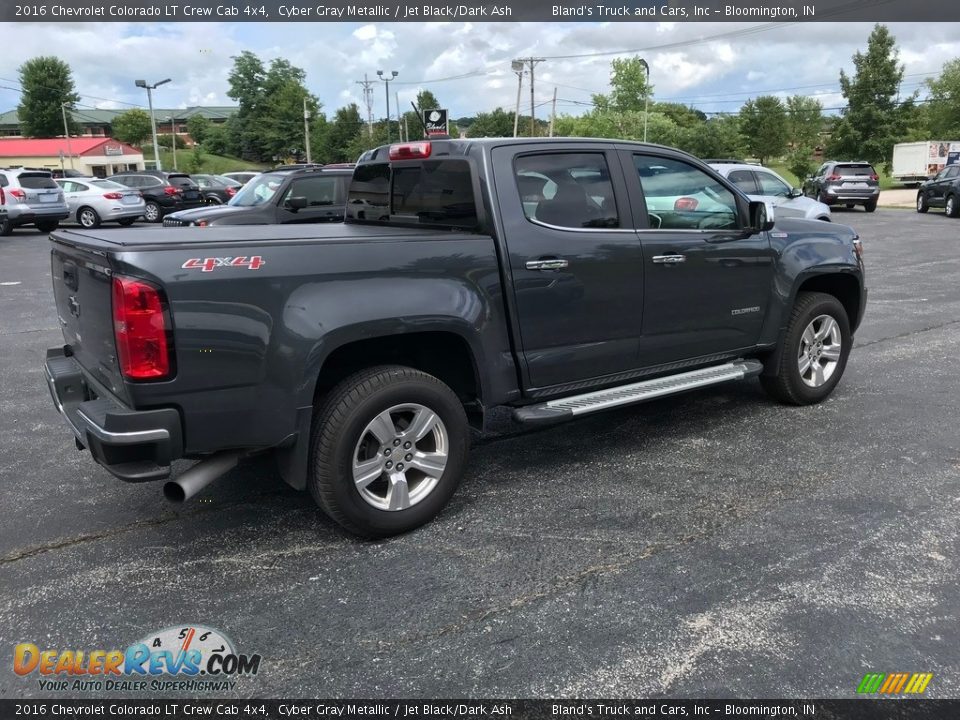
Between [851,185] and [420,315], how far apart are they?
91.1 ft

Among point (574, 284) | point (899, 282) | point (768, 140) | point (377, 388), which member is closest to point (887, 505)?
point (574, 284)

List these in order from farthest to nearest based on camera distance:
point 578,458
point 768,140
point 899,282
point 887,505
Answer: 1. point 768,140
2. point 899,282
3. point 578,458
4. point 887,505

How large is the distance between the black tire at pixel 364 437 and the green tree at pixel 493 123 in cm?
9180

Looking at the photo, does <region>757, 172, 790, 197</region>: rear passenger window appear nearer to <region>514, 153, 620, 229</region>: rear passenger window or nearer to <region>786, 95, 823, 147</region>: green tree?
<region>514, 153, 620, 229</region>: rear passenger window

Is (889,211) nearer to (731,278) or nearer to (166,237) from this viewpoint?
(731,278)

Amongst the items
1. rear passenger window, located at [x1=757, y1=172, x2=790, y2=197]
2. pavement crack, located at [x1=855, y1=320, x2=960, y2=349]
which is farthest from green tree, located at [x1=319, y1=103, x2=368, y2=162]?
pavement crack, located at [x1=855, y1=320, x2=960, y2=349]

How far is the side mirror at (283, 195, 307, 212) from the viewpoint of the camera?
1107cm

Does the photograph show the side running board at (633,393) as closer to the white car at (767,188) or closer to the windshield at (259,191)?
the windshield at (259,191)

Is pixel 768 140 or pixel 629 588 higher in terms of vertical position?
pixel 768 140

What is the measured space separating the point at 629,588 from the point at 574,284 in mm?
1649

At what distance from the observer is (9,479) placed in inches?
174

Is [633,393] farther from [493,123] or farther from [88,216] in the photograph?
[493,123]

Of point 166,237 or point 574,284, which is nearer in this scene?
point 166,237

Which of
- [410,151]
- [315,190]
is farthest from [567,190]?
[315,190]
